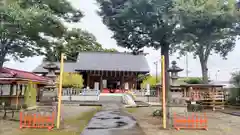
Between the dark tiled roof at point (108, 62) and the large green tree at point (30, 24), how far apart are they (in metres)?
22.7

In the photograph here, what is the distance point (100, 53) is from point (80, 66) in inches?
276

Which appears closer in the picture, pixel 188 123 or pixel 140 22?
pixel 188 123

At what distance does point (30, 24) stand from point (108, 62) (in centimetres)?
2884

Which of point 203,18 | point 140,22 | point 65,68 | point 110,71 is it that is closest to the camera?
point 203,18

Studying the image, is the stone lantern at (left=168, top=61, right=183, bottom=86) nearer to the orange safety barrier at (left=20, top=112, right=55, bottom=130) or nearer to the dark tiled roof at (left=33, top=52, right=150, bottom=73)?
the orange safety barrier at (left=20, top=112, right=55, bottom=130)

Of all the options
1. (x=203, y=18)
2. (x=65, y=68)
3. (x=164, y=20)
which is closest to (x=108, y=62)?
(x=65, y=68)

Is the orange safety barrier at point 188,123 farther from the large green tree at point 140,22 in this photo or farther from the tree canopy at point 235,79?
the tree canopy at point 235,79

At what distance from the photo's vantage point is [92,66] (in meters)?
35.5

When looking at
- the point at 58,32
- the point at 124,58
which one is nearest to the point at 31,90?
the point at 58,32

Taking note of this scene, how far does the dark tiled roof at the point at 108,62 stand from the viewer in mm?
35031

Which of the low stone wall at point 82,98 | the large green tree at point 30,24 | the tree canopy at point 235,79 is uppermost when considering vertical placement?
the large green tree at point 30,24

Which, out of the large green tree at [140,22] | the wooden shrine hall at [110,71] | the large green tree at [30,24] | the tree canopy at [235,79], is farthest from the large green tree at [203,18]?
the wooden shrine hall at [110,71]

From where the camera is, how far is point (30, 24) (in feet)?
30.1

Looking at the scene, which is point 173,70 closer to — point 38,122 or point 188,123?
point 188,123
